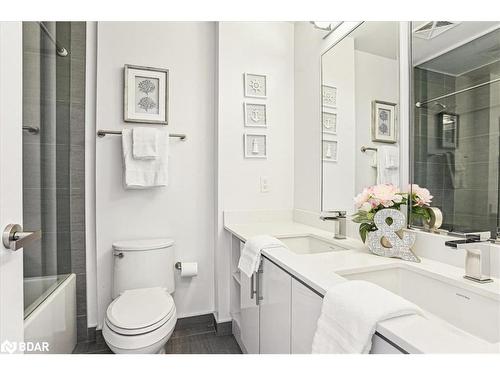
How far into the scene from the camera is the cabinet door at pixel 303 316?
0.86 metres

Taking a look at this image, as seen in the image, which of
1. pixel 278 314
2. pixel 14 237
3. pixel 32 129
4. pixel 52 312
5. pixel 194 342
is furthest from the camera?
pixel 194 342

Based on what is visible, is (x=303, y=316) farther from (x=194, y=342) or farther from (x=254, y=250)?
(x=194, y=342)

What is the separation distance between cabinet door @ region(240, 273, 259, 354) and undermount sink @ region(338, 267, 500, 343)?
0.61 m

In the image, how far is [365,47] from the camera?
1495mm

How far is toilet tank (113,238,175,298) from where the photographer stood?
169cm

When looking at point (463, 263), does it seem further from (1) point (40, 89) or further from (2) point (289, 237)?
(1) point (40, 89)

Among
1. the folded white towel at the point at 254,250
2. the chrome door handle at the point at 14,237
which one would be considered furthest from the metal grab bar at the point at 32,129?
the folded white towel at the point at 254,250

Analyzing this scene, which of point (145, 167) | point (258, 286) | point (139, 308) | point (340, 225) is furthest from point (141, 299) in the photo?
point (340, 225)

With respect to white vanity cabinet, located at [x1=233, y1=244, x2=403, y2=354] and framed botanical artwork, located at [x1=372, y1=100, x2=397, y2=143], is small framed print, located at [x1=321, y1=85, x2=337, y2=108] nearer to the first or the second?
framed botanical artwork, located at [x1=372, y1=100, x2=397, y2=143]

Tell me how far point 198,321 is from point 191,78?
171cm

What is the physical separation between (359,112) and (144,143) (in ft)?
4.22

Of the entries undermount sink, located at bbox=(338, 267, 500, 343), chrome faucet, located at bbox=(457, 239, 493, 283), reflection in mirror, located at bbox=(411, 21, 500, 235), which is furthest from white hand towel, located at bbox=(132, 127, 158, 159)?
chrome faucet, located at bbox=(457, 239, 493, 283)

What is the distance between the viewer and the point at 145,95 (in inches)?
72.9
